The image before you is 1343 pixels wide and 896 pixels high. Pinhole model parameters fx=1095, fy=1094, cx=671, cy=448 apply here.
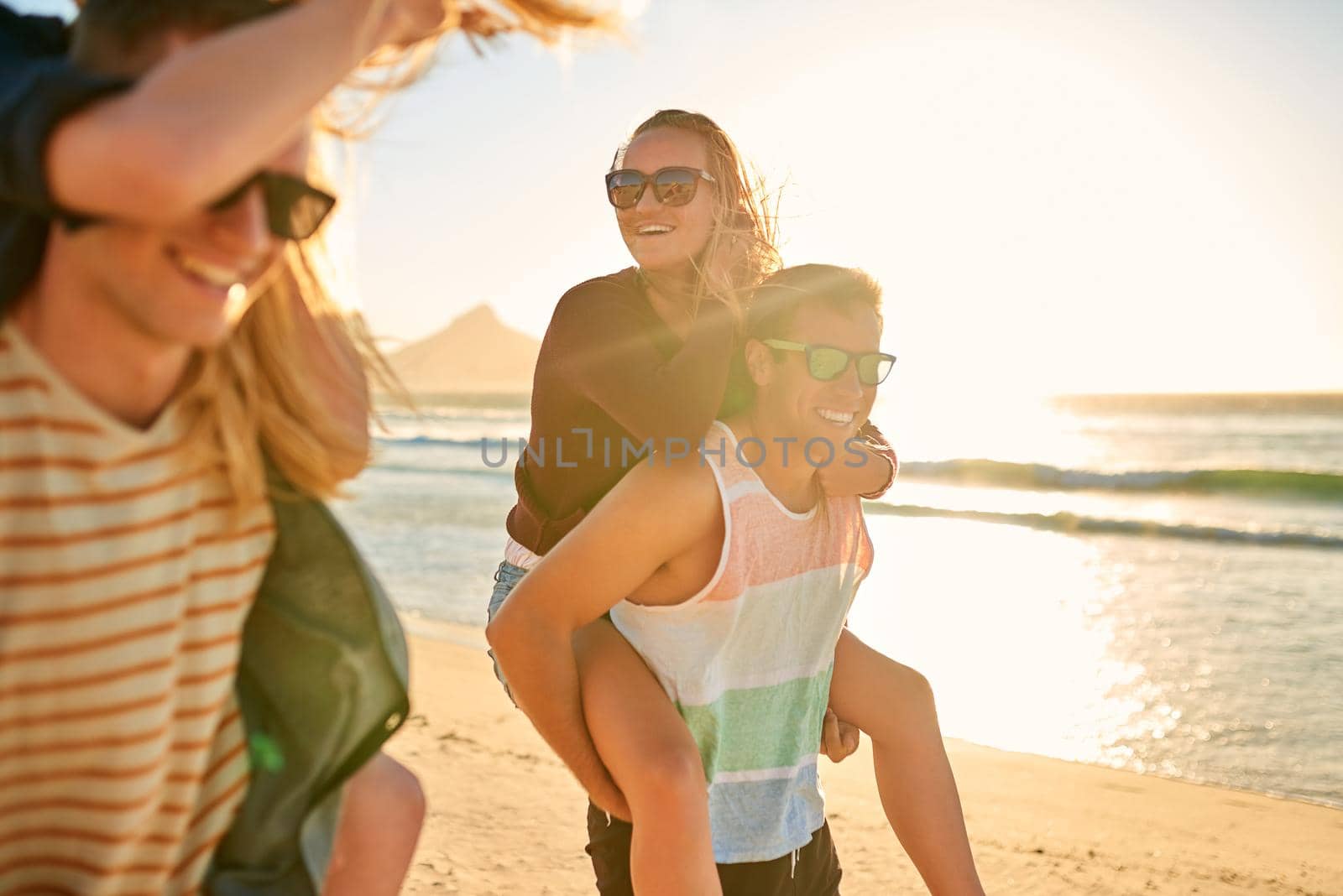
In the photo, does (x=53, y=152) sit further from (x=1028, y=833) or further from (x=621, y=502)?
(x=1028, y=833)

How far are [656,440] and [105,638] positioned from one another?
1549 millimetres

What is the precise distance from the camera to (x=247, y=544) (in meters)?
1.55

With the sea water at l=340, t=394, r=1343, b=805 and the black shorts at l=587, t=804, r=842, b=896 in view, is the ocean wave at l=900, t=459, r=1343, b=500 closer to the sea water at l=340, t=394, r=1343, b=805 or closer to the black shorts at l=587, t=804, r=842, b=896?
the sea water at l=340, t=394, r=1343, b=805

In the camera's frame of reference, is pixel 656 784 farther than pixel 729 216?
No

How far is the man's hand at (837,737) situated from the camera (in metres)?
2.82

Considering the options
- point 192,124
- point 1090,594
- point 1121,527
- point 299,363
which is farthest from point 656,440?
point 1121,527

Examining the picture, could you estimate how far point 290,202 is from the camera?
1334mm

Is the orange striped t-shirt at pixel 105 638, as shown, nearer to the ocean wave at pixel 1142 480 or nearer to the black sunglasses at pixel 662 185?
the black sunglasses at pixel 662 185

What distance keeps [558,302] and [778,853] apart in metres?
1.72

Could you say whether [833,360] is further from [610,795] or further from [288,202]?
[288,202]

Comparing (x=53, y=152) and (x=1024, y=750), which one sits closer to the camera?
(x=53, y=152)

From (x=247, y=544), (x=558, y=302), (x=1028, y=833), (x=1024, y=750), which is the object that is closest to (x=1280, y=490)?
(x=1024, y=750)

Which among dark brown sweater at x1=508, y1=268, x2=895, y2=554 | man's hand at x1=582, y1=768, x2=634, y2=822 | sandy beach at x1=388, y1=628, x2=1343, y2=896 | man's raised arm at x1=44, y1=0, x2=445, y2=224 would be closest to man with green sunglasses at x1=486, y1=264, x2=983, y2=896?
man's hand at x1=582, y1=768, x2=634, y2=822

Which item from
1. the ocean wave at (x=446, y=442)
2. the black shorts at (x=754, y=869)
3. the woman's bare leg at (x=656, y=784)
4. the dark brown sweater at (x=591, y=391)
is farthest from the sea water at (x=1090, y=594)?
the ocean wave at (x=446, y=442)
